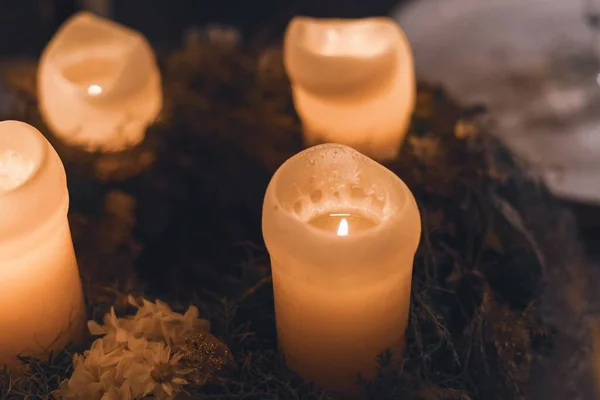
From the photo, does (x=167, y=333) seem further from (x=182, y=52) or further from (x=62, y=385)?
(x=182, y=52)

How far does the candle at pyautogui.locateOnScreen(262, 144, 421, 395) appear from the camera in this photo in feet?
1.55

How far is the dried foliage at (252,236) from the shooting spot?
1.77ft

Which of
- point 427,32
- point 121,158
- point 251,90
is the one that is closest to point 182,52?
point 251,90

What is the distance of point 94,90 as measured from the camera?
31.4 inches

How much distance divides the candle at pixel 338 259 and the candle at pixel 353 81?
7.4 inches

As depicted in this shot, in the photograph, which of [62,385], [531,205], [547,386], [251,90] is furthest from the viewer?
[251,90]

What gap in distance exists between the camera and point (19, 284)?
1.76 feet

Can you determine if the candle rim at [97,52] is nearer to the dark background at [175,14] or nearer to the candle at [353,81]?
the candle at [353,81]

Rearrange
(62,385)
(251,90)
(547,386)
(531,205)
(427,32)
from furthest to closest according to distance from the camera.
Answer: (427,32) < (251,90) < (531,205) < (547,386) < (62,385)

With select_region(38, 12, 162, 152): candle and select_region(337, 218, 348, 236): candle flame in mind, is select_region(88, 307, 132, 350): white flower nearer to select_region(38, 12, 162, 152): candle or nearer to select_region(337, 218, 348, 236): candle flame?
select_region(337, 218, 348, 236): candle flame

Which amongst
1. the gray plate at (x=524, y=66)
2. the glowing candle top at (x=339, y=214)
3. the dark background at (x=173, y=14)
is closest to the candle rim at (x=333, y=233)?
the glowing candle top at (x=339, y=214)

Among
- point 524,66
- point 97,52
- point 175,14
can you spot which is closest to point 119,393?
point 97,52

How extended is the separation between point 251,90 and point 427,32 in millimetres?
437

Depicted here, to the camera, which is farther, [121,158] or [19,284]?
[121,158]
